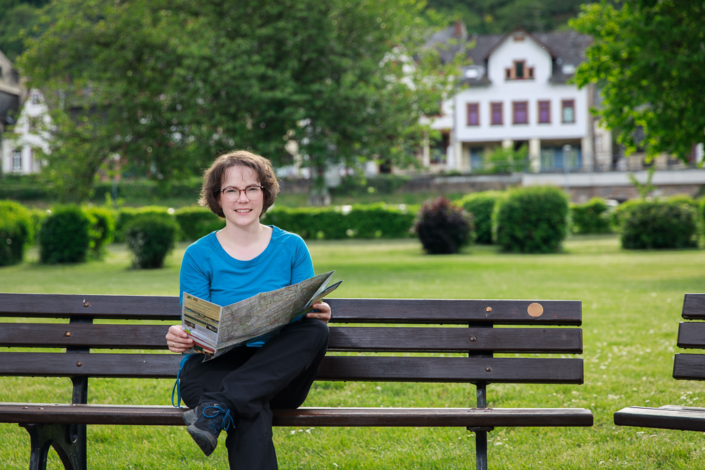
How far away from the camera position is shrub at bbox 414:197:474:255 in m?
22.5

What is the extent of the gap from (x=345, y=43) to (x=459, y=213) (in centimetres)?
751

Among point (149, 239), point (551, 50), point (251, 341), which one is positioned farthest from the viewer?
point (551, 50)

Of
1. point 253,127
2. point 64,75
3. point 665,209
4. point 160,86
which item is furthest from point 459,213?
point 64,75

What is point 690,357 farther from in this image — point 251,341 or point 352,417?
point 251,341

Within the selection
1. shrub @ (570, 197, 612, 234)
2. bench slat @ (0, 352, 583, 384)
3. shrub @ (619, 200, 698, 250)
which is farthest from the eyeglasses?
shrub @ (570, 197, 612, 234)

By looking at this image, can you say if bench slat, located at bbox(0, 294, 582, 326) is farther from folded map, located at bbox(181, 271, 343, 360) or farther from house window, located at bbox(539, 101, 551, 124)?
house window, located at bbox(539, 101, 551, 124)

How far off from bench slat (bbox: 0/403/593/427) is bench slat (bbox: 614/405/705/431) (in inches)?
6.1

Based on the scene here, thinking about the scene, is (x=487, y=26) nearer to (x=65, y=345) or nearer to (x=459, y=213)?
(x=459, y=213)

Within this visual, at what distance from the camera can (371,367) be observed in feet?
11.2

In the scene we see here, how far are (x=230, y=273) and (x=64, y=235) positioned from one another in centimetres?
1798

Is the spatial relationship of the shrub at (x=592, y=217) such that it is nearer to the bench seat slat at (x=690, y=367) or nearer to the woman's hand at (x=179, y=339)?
the bench seat slat at (x=690, y=367)

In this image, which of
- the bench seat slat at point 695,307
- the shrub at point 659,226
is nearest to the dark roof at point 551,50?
the shrub at point 659,226

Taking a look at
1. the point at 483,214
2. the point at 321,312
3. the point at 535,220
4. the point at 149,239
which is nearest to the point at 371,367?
the point at 321,312

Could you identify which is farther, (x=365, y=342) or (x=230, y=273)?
(x=365, y=342)
